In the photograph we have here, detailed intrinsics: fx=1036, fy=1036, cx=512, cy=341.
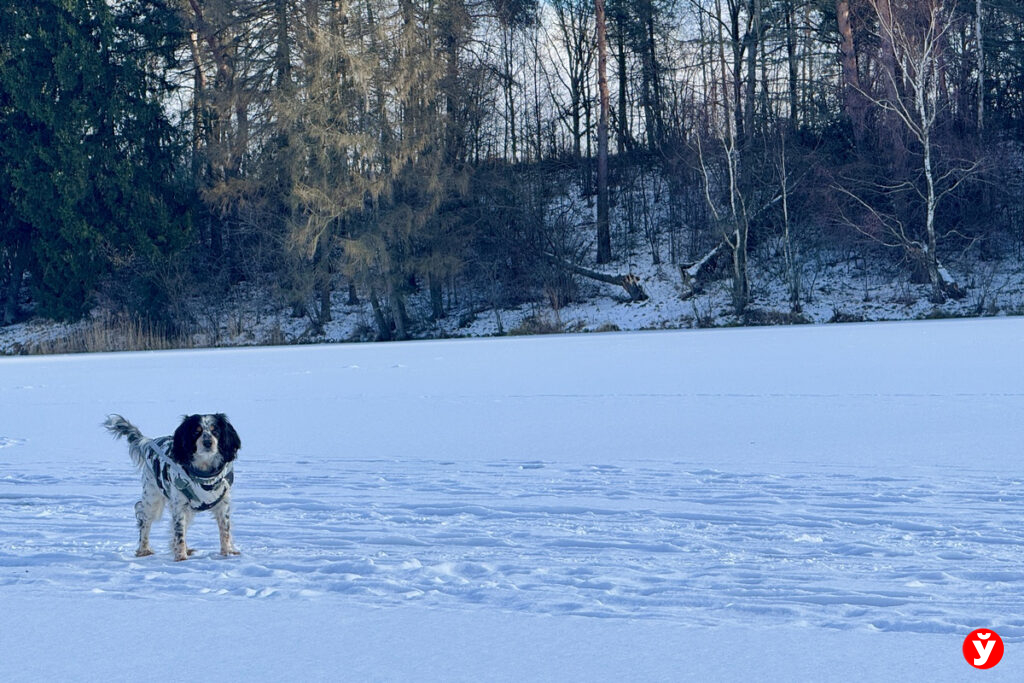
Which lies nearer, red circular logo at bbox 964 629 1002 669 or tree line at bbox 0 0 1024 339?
red circular logo at bbox 964 629 1002 669

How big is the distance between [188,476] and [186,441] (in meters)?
0.16

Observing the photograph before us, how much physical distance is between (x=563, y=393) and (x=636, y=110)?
A: 2575 cm

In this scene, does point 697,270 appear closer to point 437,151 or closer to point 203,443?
point 437,151

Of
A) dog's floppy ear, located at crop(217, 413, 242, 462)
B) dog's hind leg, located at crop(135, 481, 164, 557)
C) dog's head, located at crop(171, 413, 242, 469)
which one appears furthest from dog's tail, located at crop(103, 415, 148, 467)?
dog's floppy ear, located at crop(217, 413, 242, 462)

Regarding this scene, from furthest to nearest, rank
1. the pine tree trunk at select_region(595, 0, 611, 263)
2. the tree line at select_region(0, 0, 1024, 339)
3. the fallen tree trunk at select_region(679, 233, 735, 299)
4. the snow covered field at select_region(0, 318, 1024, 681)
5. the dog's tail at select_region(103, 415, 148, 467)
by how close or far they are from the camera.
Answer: the pine tree trunk at select_region(595, 0, 611, 263), the fallen tree trunk at select_region(679, 233, 735, 299), the tree line at select_region(0, 0, 1024, 339), the dog's tail at select_region(103, 415, 148, 467), the snow covered field at select_region(0, 318, 1024, 681)

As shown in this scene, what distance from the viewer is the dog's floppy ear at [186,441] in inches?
175

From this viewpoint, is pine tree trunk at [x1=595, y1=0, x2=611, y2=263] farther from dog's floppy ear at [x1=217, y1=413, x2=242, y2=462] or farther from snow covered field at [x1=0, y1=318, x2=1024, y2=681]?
dog's floppy ear at [x1=217, y1=413, x2=242, y2=462]

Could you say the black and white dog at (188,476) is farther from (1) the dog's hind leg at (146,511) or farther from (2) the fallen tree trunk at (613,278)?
(2) the fallen tree trunk at (613,278)

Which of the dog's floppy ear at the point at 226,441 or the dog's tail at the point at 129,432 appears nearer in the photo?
the dog's floppy ear at the point at 226,441

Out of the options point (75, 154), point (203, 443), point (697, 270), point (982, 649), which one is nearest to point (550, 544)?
point (203, 443)

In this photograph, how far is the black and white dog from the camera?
446cm

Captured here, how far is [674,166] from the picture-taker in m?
31.6

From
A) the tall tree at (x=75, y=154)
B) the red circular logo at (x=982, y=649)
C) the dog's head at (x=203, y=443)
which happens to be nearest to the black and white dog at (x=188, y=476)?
the dog's head at (x=203, y=443)

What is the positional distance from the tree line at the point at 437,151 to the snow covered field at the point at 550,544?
56.4 feet
